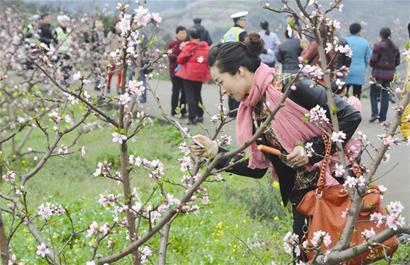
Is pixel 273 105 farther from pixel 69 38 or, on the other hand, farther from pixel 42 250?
pixel 69 38

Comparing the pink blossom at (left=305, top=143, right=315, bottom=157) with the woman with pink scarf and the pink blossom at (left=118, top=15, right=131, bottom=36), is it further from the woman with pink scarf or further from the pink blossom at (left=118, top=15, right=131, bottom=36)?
the pink blossom at (left=118, top=15, right=131, bottom=36)

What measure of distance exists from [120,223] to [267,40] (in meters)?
9.85

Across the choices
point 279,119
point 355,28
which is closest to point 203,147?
point 279,119

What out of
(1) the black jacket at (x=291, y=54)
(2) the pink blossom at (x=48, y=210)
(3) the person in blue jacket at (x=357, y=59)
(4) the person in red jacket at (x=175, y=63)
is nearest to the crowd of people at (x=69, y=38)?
(4) the person in red jacket at (x=175, y=63)

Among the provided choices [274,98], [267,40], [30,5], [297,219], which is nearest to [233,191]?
[297,219]

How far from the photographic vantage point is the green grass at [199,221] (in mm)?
5473

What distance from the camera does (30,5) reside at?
30.8 meters

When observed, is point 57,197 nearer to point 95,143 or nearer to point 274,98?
point 95,143

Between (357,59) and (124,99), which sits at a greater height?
(124,99)

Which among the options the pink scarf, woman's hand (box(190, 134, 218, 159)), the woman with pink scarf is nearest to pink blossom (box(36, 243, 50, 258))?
woman's hand (box(190, 134, 218, 159))

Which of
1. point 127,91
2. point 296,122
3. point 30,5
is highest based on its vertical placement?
point 127,91

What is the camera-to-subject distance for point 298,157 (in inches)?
127

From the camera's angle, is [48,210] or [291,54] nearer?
[48,210]

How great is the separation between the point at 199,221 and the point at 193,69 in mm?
4790
